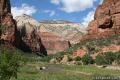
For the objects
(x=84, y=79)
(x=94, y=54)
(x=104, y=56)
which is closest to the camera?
(x=84, y=79)

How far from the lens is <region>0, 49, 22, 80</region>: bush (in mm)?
32156

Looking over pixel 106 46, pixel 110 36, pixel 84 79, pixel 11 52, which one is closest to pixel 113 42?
pixel 106 46

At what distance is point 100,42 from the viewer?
189 meters

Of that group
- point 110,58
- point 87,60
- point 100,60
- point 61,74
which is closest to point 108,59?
point 110,58

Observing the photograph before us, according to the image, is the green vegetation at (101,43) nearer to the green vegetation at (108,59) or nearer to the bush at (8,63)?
the green vegetation at (108,59)

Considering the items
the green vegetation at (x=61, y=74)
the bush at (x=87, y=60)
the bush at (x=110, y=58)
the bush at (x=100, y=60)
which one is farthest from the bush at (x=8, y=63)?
the bush at (x=87, y=60)

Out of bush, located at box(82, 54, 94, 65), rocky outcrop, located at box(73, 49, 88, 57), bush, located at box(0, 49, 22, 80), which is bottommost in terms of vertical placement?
bush, located at box(82, 54, 94, 65)

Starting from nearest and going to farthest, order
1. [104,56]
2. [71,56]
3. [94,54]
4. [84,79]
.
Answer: [84,79] < [104,56] < [94,54] < [71,56]

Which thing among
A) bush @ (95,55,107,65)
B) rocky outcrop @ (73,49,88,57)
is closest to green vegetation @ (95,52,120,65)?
bush @ (95,55,107,65)

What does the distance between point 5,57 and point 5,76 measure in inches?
70.7

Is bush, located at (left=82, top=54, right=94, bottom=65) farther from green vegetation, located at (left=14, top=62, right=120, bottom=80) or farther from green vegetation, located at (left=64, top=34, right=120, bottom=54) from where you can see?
green vegetation, located at (left=14, top=62, right=120, bottom=80)

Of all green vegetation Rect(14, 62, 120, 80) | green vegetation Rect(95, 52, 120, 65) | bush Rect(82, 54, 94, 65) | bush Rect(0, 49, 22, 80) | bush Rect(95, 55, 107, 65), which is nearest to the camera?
bush Rect(0, 49, 22, 80)

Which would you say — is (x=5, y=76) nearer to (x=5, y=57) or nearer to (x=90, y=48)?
(x=5, y=57)

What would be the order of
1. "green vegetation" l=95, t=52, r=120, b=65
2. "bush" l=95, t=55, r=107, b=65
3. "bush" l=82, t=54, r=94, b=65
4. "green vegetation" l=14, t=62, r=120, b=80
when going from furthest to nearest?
1. "bush" l=82, t=54, r=94, b=65
2. "green vegetation" l=95, t=52, r=120, b=65
3. "bush" l=95, t=55, r=107, b=65
4. "green vegetation" l=14, t=62, r=120, b=80
